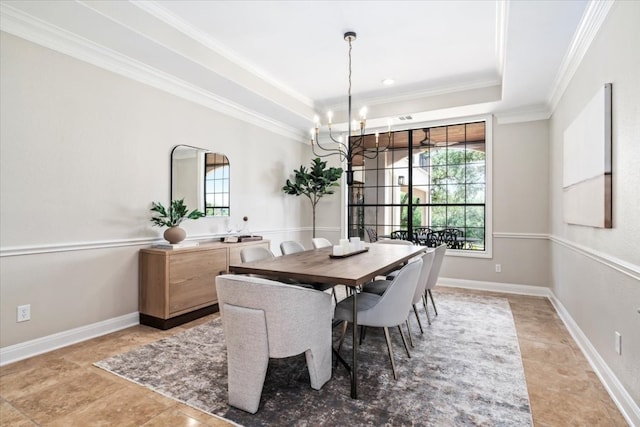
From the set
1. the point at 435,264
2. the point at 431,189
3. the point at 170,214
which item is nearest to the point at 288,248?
the point at 170,214

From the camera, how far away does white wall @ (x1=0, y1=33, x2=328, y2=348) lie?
252cm

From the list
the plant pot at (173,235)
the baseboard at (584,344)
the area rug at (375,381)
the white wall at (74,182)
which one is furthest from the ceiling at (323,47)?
the area rug at (375,381)

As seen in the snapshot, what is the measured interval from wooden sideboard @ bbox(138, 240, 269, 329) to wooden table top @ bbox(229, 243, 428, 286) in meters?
1.05

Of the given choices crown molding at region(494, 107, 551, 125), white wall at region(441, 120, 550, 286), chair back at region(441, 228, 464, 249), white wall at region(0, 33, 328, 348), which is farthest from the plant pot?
crown molding at region(494, 107, 551, 125)

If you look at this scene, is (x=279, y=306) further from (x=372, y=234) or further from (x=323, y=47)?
(x=372, y=234)

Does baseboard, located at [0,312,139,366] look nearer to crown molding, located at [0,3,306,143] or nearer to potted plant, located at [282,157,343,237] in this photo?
crown molding, located at [0,3,306,143]

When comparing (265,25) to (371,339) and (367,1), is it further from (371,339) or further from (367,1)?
(371,339)

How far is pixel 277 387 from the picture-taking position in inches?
83.6

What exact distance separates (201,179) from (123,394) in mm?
2562

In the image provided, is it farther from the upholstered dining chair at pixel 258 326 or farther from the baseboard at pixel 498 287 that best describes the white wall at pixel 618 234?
the upholstered dining chair at pixel 258 326

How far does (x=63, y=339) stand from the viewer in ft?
9.15

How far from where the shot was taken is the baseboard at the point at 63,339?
2488mm

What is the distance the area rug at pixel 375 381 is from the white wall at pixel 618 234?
0.58 m

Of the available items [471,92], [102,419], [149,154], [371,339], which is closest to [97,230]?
[149,154]
